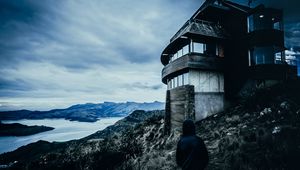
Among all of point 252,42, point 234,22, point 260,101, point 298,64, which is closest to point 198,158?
point 260,101

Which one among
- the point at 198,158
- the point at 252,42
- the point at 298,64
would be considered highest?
the point at 252,42

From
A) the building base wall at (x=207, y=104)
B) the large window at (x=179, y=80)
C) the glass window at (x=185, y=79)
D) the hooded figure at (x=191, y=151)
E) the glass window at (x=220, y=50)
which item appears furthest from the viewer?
the glass window at (x=220, y=50)

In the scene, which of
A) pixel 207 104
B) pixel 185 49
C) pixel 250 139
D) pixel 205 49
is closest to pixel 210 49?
pixel 205 49

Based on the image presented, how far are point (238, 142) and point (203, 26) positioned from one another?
12.8 m

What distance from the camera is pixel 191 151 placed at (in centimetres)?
410

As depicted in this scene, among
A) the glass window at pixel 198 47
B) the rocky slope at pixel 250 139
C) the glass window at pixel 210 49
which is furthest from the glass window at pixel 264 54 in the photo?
the glass window at pixel 198 47

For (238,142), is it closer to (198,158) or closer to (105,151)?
(198,158)

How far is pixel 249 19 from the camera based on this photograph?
17484 millimetres

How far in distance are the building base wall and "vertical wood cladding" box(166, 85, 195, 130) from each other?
3.10 ft

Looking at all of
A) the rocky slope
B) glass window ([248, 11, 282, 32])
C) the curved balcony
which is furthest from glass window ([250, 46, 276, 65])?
the rocky slope

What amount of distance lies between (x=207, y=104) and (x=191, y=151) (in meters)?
12.5

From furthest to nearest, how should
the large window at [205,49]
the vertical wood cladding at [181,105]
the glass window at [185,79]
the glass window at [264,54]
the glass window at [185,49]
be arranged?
the glass window at [264,54]
the glass window at [185,49]
the large window at [205,49]
the glass window at [185,79]
the vertical wood cladding at [181,105]

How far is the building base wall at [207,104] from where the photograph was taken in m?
15.3

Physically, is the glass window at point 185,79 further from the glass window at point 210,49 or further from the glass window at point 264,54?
the glass window at point 264,54
